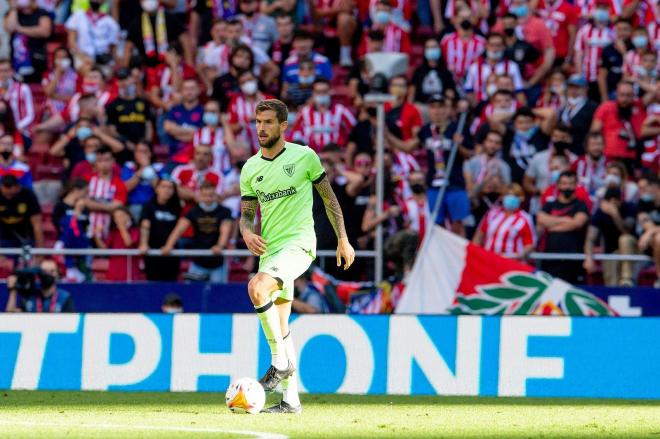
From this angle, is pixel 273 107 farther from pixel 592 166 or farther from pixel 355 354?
pixel 592 166

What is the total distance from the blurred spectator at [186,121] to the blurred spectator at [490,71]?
363 cm

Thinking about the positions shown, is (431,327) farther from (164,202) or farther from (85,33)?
(85,33)

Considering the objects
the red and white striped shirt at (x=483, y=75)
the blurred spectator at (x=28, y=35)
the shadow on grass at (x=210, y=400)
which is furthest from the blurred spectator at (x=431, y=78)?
the shadow on grass at (x=210, y=400)

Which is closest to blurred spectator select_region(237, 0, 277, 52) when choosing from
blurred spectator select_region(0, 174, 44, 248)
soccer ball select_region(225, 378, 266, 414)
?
blurred spectator select_region(0, 174, 44, 248)

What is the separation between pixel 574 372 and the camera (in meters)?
13.1

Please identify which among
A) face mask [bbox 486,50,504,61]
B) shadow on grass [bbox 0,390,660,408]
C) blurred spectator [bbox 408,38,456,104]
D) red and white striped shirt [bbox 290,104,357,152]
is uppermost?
face mask [bbox 486,50,504,61]

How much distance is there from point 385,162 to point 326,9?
13.4 ft

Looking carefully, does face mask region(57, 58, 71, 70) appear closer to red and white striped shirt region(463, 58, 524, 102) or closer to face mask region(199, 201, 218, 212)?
face mask region(199, 201, 218, 212)

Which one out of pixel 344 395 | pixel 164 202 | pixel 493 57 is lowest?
pixel 344 395

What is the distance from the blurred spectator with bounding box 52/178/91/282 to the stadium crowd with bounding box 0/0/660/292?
3 centimetres

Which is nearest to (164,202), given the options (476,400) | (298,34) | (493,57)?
(298,34)

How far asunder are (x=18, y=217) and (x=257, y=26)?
4.82 metres

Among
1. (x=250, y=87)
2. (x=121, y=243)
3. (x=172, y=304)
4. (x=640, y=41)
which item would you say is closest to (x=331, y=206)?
(x=172, y=304)

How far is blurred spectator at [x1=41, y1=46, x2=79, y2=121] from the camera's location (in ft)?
67.0
